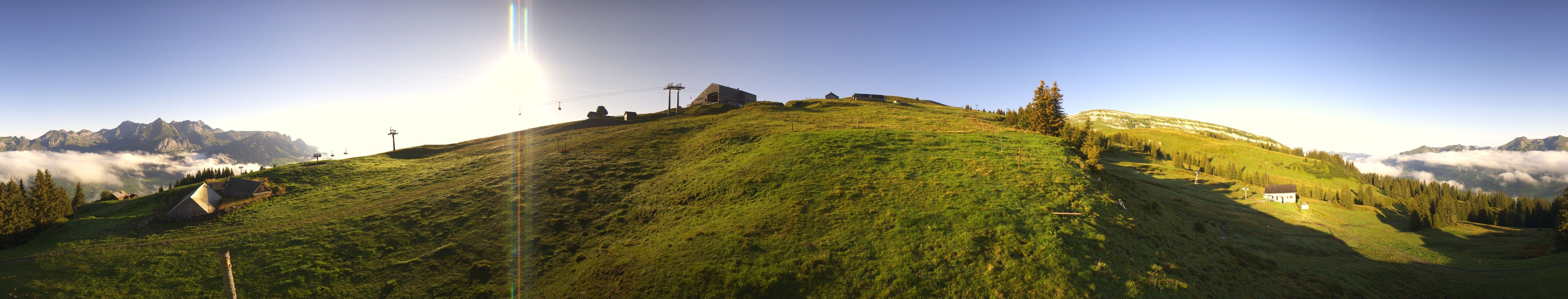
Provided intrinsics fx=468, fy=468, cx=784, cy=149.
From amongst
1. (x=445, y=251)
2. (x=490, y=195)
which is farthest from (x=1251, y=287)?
(x=490, y=195)

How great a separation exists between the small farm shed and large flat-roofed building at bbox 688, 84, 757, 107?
346 ft

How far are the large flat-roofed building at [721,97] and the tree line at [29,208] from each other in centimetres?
6786

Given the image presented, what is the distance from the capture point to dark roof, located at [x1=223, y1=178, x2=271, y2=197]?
39.4 meters

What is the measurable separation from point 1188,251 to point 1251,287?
A: 2.86 m

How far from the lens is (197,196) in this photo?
35312 mm

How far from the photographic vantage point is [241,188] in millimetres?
39719

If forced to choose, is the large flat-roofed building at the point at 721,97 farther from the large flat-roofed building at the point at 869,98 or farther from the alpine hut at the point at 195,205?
the alpine hut at the point at 195,205

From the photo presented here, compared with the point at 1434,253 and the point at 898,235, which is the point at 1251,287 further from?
the point at 1434,253

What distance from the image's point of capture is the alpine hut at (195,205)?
34312 millimetres

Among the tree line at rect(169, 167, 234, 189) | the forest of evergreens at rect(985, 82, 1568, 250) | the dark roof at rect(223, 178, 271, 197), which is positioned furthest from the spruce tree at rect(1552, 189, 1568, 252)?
the tree line at rect(169, 167, 234, 189)

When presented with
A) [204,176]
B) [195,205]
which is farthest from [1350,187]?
[204,176]

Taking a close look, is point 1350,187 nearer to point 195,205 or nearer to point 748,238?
point 748,238

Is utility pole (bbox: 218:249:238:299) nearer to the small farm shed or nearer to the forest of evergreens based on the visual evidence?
the forest of evergreens

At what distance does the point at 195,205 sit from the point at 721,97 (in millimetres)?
65150
